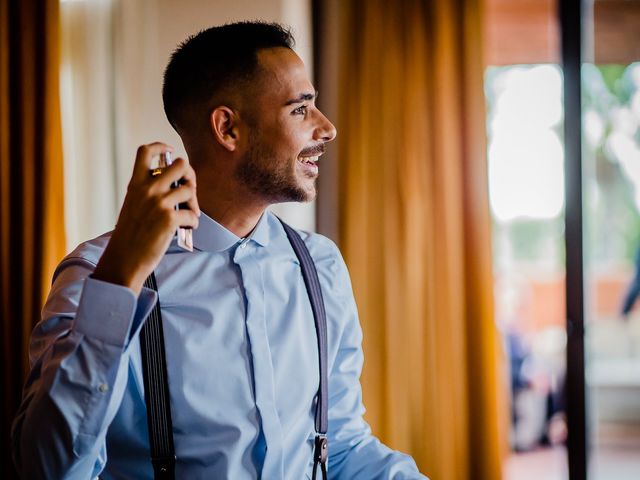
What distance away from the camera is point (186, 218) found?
90 cm

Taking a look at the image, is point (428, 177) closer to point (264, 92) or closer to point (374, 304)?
point (374, 304)

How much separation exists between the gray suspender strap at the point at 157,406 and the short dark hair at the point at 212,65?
0.49m

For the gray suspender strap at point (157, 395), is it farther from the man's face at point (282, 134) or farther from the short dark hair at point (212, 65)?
the short dark hair at point (212, 65)

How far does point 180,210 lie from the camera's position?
0.90 metres

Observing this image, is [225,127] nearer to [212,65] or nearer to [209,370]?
[212,65]

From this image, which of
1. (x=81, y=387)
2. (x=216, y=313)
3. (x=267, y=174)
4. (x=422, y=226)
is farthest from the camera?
(x=422, y=226)

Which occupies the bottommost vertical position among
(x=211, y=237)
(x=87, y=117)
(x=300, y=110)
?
(x=211, y=237)

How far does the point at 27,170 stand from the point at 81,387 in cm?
166

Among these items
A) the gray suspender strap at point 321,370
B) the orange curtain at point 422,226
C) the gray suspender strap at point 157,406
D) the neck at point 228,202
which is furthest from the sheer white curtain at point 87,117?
the gray suspender strap at point 157,406

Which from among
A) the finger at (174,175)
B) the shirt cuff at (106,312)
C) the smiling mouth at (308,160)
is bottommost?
the shirt cuff at (106,312)

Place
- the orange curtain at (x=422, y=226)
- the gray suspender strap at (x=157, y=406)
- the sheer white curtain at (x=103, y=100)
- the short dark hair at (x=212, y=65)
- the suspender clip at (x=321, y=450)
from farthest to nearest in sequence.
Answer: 1. the orange curtain at (x=422, y=226)
2. the sheer white curtain at (x=103, y=100)
3. the short dark hair at (x=212, y=65)
4. the suspender clip at (x=321, y=450)
5. the gray suspender strap at (x=157, y=406)

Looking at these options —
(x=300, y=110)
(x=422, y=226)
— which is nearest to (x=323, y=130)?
(x=300, y=110)

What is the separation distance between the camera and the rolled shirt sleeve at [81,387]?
33.7 inches

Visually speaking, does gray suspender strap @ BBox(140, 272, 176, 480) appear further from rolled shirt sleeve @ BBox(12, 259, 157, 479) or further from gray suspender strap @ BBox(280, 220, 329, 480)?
gray suspender strap @ BBox(280, 220, 329, 480)
